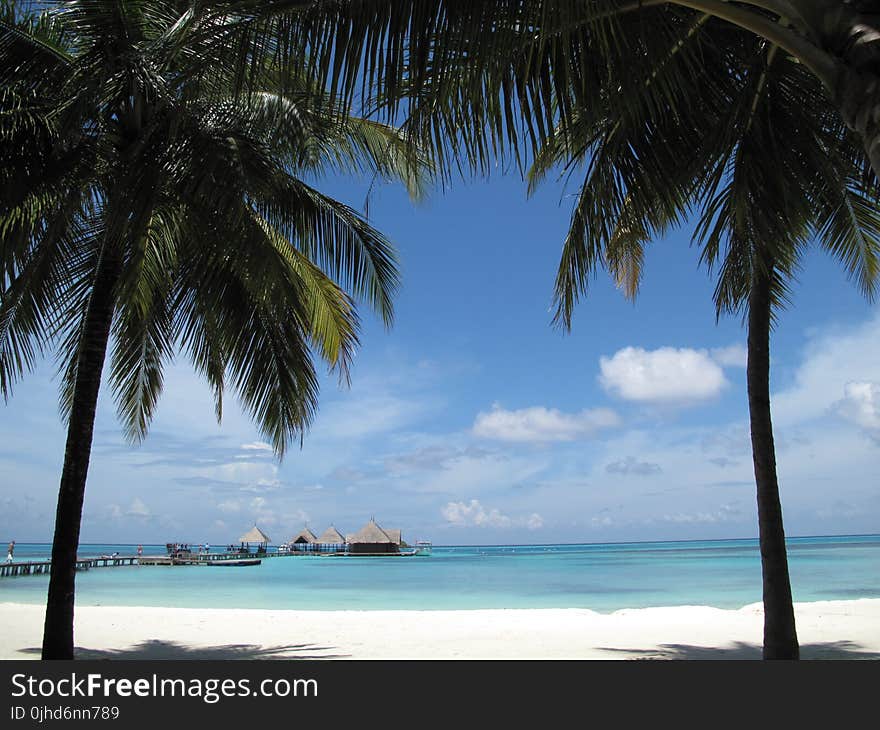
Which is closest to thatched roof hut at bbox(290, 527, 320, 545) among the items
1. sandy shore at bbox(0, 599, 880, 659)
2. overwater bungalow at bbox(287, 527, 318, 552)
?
overwater bungalow at bbox(287, 527, 318, 552)

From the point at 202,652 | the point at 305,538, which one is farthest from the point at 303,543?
the point at 202,652

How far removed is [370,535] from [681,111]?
1953 inches

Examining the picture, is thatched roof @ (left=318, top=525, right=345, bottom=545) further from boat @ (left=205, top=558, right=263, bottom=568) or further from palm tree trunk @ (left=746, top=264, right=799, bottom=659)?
palm tree trunk @ (left=746, top=264, right=799, bottom=659)

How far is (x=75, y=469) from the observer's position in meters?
6.11

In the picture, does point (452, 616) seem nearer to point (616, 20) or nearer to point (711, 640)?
point (711, 640)

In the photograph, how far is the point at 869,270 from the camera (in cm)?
720

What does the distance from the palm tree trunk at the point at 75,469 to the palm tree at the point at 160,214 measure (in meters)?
0.01

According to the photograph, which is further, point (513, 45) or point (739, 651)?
point (739, 651)

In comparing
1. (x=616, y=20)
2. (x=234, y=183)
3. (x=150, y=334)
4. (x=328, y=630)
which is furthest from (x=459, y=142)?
(x=328, y=630)

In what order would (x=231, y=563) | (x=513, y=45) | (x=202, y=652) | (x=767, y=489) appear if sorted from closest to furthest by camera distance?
(x=513, y=45) < (x=767, y=489) < (x=202, y=652) < (x=231, y=563)

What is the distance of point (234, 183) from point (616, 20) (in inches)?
124

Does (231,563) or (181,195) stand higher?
(181,195)

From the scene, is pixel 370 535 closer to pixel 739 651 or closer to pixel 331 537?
pixel 331 537

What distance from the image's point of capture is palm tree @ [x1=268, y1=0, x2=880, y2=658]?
2.85 metres
